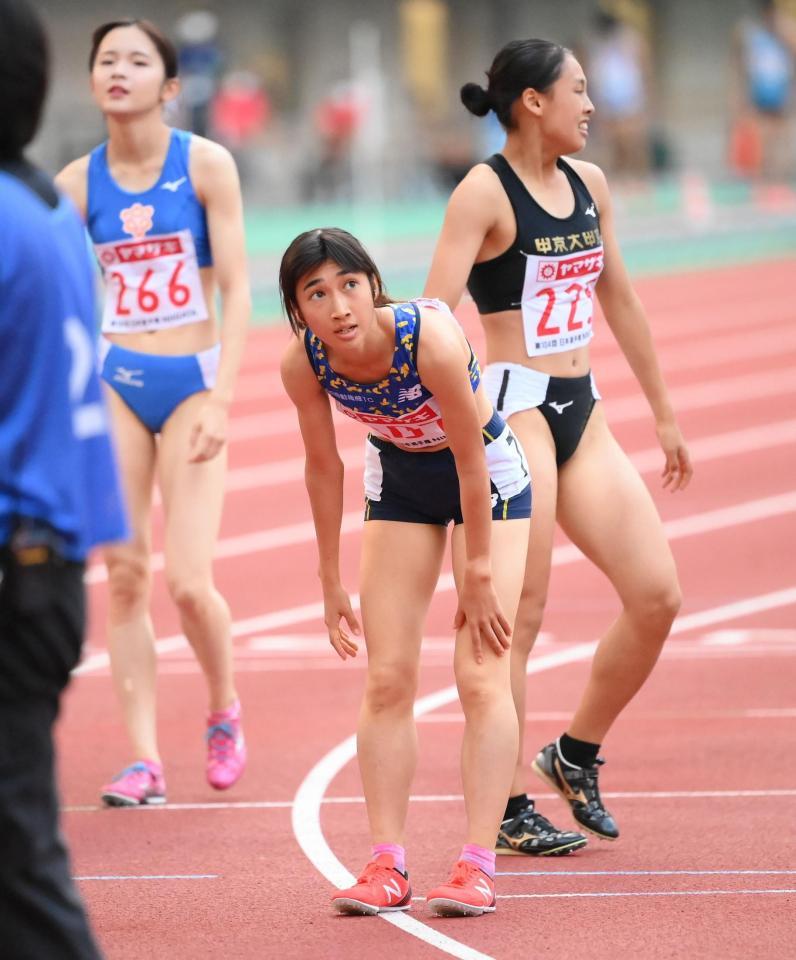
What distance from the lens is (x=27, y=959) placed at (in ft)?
10.4

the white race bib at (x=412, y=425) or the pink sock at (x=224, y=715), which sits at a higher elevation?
the white race bib at (x=412, y=425)

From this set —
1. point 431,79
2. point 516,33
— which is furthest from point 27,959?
point 516,33

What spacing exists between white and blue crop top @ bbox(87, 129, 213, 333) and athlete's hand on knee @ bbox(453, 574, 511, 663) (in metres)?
1.99

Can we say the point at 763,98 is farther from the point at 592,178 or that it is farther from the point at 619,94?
the point at 592,178

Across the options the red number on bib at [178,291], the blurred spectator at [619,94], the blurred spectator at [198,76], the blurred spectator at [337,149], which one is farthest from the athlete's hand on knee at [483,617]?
the blurred spectator at [337,149]

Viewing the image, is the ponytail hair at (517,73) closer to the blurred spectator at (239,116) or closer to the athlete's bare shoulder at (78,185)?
the athlete's bare shoulder at (78,185)

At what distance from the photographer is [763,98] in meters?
28.1

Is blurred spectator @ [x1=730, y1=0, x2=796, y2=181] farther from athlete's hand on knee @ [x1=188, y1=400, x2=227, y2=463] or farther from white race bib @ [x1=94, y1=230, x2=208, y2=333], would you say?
athlete's hand on knee @ [x1=188, y1=400, x2=227, y2=463]

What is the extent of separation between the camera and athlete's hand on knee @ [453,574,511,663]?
16.4ft

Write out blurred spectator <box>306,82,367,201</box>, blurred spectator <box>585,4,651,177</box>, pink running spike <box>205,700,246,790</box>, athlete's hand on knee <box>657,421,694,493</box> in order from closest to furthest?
athlete's hand on knee <box>657,421,694,493</box>
pink running spike <box>205,700,246,790</box>
blurred spectator <box>585,4,651,177</box>
blurred spectator <box>306,82,367,201</box>

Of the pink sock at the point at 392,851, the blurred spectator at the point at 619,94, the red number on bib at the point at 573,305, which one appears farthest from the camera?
the blurred spectator at the point at 619,94

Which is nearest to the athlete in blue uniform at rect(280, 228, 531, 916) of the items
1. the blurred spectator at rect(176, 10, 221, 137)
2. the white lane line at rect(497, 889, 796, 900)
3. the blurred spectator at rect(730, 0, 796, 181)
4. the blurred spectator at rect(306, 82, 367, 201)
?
the white lane line at rect(497, 889, 796, 900)

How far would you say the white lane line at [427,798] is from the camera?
6.35m

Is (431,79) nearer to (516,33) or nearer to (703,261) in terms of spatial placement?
(516,33)
